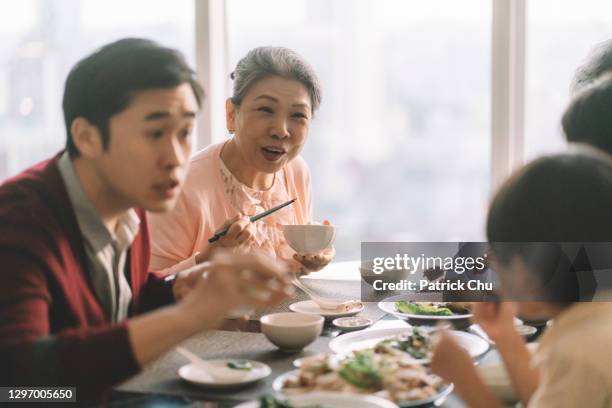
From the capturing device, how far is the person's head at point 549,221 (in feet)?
3.14

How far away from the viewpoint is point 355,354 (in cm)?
122

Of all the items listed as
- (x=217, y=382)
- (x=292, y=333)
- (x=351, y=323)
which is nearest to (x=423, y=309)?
(x=351, y=323)

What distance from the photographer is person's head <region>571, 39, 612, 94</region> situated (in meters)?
1.77

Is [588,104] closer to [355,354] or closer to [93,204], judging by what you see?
[355,354]

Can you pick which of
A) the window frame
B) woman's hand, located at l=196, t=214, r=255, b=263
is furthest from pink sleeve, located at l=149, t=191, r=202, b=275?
the window frame

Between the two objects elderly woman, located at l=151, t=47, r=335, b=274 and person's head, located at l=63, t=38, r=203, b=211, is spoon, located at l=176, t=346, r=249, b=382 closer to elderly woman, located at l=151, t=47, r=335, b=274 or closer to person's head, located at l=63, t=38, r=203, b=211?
person's head, located at l=63, t=38, r=203, b=211

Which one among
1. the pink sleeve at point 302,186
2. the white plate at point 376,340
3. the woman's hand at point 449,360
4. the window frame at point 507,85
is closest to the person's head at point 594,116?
the white plate at point 376,340

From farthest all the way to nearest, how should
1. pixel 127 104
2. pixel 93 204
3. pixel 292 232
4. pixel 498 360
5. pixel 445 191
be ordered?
pixel 445 191, pixel 292 232, pixel 498 360, pixel 93 204, pixel 127 104

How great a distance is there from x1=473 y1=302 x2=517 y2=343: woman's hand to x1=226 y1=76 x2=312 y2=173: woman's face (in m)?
1.13

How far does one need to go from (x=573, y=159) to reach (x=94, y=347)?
732mm

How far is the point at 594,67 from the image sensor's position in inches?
70.7

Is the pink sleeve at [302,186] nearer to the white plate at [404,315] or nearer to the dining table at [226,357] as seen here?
the dining table at [226,357]

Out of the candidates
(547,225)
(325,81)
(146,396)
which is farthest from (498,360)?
(325,81)

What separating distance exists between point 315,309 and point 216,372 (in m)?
0.56
